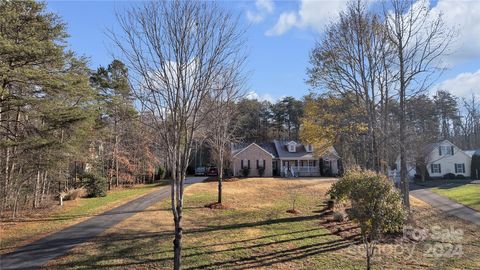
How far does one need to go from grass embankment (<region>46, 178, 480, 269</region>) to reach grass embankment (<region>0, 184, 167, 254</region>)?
245cm

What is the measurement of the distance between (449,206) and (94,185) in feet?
79.0

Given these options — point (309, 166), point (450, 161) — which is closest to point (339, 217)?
point (309, 166)

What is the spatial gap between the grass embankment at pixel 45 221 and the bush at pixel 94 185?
3.28 m

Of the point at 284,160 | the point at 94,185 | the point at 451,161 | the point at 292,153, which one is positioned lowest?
the point at 94,185

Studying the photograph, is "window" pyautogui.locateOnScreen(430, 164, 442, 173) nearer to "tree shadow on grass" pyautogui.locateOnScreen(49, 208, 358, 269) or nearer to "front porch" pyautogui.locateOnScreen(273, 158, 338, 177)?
"front porch" pyautogui.locateOnScreen(273, 158, 338, 177)

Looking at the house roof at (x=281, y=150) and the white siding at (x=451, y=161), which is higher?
the house roof at (x=281, y=150)

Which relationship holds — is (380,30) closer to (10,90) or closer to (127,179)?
(10,90)

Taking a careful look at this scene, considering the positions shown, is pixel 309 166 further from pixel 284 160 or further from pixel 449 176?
pixel 449 176

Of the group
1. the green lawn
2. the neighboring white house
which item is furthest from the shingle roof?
the green lawn

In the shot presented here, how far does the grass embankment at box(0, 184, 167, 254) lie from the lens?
1279 centimetres

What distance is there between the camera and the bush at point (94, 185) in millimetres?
25844

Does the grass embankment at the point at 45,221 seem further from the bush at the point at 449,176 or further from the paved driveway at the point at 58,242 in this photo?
the bush at the point at 449,176

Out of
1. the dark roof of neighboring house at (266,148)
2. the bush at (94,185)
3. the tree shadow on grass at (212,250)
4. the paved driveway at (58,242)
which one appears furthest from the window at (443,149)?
the paved driveway at (58,242)

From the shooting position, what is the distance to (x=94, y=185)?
2592 cm
